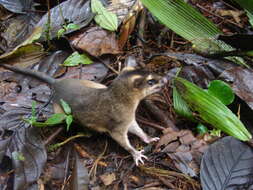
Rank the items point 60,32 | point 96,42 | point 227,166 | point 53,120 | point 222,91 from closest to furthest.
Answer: point 227,166
point 53,120
point 222,91
point 96,42
point 60,32

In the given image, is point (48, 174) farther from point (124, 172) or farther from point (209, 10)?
point (209, 10)

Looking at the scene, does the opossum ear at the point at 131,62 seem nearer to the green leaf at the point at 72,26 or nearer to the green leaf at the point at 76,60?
the green leaf at the point at 76,60

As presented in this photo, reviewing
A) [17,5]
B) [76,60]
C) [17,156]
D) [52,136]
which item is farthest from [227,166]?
[17,5]

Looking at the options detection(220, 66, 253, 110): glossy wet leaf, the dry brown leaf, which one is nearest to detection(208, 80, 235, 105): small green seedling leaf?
detection(220, 66, 253, 110): glossy wet leaf

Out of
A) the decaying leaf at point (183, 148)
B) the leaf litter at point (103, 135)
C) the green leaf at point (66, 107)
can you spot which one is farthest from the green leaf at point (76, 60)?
the decaying leaf at point (183, 148)

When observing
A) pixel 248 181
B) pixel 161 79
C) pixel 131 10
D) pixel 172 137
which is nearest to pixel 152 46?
pixel 131 10

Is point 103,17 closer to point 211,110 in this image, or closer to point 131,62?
point 131,62
